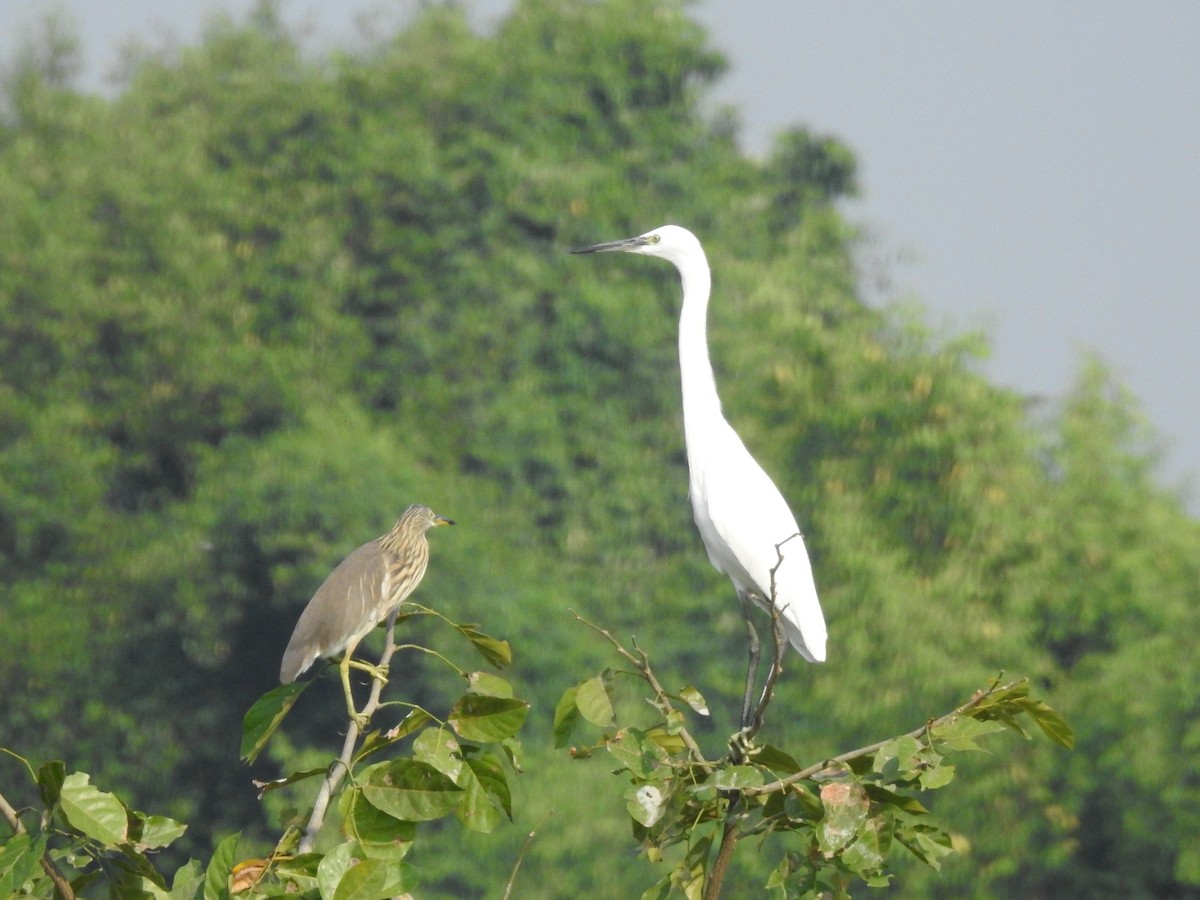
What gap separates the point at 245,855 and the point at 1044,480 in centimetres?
683

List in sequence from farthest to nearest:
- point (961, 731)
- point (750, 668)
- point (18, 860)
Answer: point (750, 668)
point (961, 731)
point (18, 860)

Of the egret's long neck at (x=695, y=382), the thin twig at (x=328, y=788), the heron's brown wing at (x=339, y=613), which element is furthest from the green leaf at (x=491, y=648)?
the egret's long neck at (x=695, y=382)

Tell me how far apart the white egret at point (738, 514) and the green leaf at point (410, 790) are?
2233 millimetres

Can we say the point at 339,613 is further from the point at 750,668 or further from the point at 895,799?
the point at 895,799

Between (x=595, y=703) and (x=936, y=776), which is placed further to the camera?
(x=595, y=703)

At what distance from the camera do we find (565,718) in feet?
7.47

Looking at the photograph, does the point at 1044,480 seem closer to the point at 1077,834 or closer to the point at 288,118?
the point at 1077,834

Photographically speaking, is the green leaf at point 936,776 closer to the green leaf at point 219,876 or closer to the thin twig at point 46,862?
the green leaf at point 219,876

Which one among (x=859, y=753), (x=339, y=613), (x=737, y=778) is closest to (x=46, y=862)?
(x=737, y=778)

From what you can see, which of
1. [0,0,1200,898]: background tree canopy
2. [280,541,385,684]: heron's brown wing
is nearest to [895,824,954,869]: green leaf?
[280,541,385,684]: heron's brown wing

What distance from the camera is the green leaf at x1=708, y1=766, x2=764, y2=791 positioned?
7.27 ft

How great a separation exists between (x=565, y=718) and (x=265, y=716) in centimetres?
37

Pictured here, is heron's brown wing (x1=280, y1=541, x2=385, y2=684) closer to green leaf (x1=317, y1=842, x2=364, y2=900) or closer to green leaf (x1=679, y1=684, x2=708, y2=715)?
green leaf (x1=679, y1=684, x2=708, y2=715)

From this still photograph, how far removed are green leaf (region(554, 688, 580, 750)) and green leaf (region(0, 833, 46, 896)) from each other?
2.13ft
